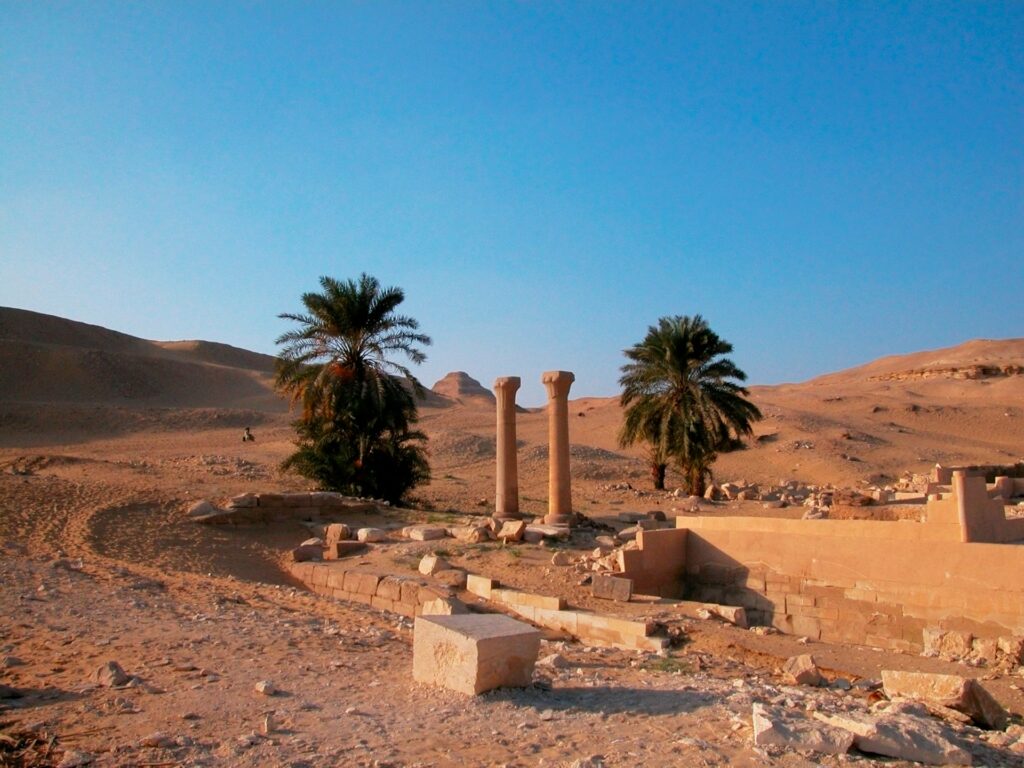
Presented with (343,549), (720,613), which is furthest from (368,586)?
(720,613)

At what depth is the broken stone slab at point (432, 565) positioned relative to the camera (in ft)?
45.0

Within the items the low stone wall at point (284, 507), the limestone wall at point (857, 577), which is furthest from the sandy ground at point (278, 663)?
the limestone wall at point (857, 577)

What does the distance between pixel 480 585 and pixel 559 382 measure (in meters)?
6.27

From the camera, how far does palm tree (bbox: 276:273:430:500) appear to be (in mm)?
20594

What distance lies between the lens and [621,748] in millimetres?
5086

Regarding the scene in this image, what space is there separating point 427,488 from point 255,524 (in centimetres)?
999

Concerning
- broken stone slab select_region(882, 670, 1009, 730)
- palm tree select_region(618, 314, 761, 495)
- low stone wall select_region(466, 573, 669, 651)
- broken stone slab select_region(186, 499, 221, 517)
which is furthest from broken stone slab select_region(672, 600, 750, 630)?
palm tree select_region(618, 314, 761, 495)

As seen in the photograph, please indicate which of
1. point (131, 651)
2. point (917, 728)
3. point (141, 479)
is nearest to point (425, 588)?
point (131, 651)

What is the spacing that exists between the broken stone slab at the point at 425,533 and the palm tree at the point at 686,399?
1028 centimetres

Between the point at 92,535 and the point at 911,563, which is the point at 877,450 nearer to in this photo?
the point at 911,563

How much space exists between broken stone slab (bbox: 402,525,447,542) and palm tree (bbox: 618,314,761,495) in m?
10.3

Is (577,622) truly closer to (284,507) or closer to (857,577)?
(857,577)

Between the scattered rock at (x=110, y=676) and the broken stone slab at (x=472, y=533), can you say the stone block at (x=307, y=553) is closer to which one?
the broken stone slab at (x=472, y=533)

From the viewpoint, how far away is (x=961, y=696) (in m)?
6.25
